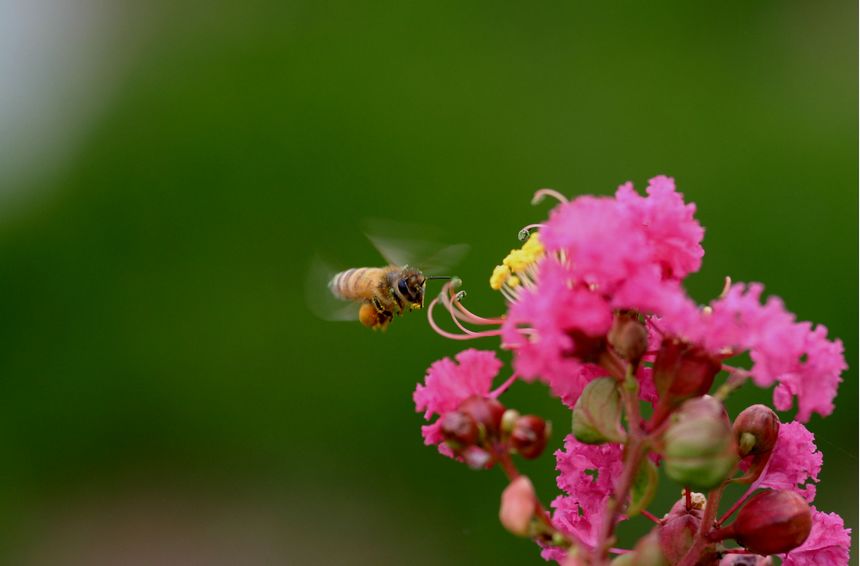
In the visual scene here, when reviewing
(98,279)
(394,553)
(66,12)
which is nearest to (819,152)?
(394,553)

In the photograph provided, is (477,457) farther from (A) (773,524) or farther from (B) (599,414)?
(A) (773,524)

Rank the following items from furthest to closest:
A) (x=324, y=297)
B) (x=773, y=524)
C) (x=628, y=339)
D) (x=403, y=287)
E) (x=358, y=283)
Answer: (x=324, y=297) < (x=358, y=283) < (x=403, y=287) < (x=773, y=524) < (x=628, y=339)

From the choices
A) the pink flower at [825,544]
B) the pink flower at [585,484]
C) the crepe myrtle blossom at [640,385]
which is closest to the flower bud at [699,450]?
the crepe myrtle blossom at [640,385]

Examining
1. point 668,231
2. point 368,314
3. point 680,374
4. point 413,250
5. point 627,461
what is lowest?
point 627,461

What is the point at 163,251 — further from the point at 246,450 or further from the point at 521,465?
the point at 521,465

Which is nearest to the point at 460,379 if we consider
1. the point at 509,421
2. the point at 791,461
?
the point at 509,421

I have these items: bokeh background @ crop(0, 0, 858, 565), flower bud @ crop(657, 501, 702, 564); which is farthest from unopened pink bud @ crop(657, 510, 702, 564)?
bokeh background @ crop(0, 0, 858, 565)

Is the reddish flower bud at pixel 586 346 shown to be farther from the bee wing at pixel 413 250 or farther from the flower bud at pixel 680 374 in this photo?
the bee wing at pixel 413 250
